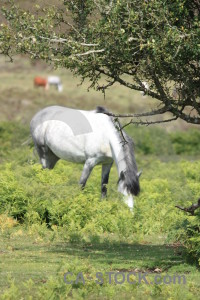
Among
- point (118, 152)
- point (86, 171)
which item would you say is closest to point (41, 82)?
point (86, 171)

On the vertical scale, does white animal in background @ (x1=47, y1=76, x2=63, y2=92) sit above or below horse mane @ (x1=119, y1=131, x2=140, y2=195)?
below

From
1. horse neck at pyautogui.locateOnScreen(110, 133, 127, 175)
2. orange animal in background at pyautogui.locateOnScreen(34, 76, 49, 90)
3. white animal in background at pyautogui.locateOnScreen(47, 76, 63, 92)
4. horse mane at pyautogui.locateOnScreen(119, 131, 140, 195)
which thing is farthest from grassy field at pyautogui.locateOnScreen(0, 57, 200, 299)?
white animal in background at pyautogui.locateOnScreen(47, 76, 63, 92)

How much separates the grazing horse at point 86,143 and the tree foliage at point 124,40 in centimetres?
559

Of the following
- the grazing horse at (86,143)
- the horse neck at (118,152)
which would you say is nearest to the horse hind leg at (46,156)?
the grazing horse at (86,143)

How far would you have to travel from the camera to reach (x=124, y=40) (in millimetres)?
11141

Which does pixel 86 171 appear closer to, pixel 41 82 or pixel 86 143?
pixel 86 143

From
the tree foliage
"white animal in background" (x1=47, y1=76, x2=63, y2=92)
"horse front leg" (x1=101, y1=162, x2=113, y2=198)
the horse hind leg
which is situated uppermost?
the tree foliage

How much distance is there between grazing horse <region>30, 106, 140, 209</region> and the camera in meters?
17.9

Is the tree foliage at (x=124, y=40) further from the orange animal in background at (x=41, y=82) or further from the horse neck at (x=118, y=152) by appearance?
the orange animal in background at (x=41, y=82)

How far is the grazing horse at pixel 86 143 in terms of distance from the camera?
1792cm

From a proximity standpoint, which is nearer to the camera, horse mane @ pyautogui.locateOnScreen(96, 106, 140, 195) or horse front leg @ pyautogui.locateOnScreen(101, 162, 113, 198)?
horse mane @ pyautogui.locateOnScreen(96, 106, 140, 195)

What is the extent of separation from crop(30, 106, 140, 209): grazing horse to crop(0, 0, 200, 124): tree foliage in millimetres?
5588

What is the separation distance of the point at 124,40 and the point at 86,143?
331 inches

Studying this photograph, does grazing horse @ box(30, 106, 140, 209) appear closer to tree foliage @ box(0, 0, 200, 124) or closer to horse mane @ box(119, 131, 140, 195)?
horse mane @ box(119, 131, 140, 195)
